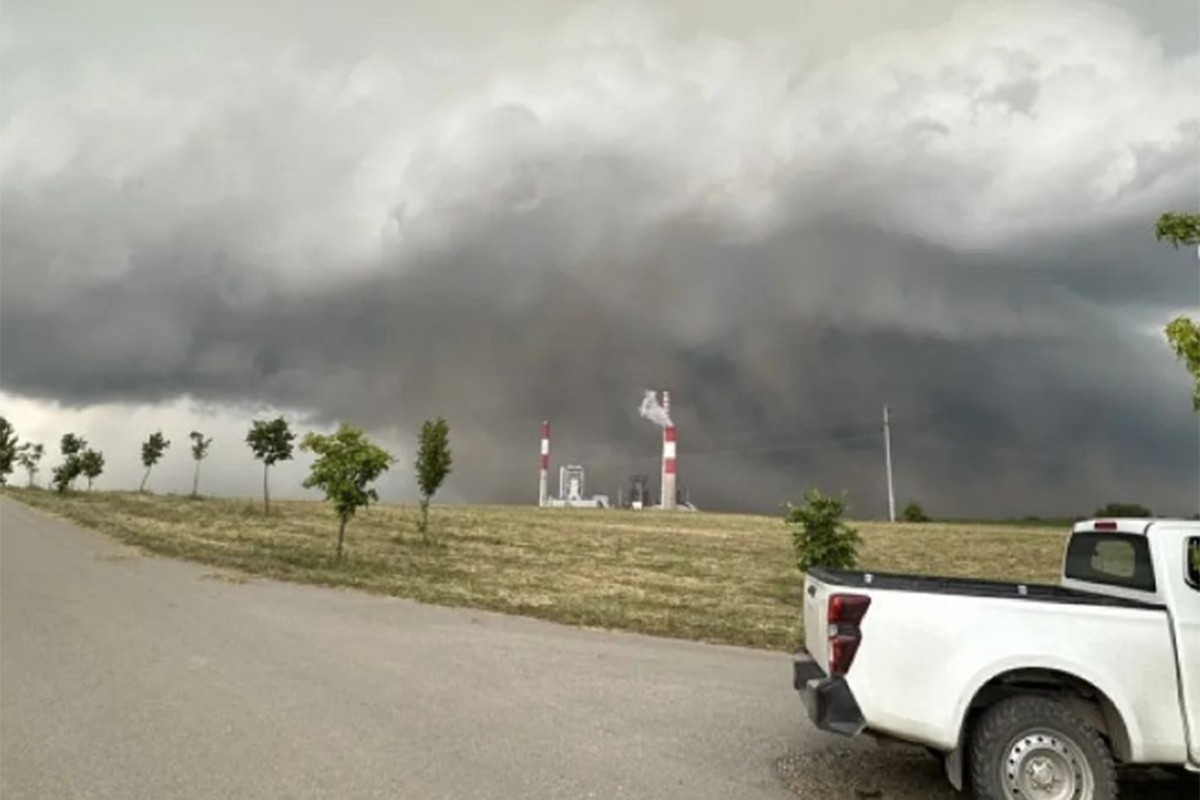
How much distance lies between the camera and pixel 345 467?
23.8 metres

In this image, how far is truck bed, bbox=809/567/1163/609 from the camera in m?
5.59

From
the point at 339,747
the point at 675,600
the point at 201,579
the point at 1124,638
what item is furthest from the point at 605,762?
the point at 201,579

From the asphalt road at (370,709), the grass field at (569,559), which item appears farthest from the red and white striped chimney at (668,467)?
the asphalt road at (370,709)

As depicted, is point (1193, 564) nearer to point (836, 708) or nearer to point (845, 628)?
point (845, 628)

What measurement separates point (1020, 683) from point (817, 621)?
4.22 ft

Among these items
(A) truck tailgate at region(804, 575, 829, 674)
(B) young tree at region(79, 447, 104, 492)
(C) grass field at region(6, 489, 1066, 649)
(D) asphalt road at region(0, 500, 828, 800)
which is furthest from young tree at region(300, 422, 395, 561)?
(B) young tree at region(79, 447, 104, 492)

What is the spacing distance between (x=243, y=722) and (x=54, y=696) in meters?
2.31

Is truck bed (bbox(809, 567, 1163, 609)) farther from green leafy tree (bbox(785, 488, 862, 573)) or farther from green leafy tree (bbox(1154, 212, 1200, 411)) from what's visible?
green leafy tree (bbox(785, 488, 862, 573))

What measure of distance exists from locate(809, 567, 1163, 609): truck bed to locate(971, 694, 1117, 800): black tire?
2.24 ft

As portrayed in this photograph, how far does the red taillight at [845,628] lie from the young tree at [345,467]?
64.2 ft


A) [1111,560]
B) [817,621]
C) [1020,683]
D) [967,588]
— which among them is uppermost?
[1111,560]

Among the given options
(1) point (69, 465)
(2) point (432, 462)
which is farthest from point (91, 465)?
(2) point (432, 462)

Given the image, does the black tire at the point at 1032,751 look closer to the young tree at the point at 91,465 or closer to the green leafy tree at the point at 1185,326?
the green leafy tree at the point at 1185,326

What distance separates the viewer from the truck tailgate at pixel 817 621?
5.70 metres
